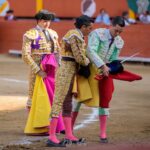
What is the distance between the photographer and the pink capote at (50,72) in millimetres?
8062

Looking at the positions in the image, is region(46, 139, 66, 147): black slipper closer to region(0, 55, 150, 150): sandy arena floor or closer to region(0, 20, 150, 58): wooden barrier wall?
region(0, 55, 150, 150): sandy arena floor

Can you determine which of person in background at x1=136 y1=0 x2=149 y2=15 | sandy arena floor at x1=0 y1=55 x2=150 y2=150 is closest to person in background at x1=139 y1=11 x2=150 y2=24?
person in background at x1=136 y1=0 x2=149 y2=15

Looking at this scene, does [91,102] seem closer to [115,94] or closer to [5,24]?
[115,94]

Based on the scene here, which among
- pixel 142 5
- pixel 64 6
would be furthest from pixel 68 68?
pixel 64 6

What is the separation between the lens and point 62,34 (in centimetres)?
2130

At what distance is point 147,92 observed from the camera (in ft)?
42.3

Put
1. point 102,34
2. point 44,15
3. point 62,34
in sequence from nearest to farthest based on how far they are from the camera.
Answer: point 102,34 → point 44,15 → point 62,34

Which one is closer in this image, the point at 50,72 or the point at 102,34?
the point at 102,34

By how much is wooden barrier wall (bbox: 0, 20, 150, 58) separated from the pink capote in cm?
1123

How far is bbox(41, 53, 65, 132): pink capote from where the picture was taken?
8.06 metres

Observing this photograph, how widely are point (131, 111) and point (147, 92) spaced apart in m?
2.78

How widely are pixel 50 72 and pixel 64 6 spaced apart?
595 inches

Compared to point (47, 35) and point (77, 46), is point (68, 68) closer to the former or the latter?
point (77, 46)

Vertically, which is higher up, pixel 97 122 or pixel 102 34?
pixel 102 34
